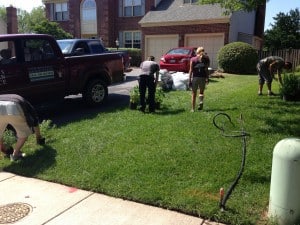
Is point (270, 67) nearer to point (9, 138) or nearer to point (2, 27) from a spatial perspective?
point (9, 138)

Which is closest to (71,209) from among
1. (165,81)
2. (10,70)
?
(10,70)

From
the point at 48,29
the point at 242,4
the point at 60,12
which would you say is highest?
the point at 60,12

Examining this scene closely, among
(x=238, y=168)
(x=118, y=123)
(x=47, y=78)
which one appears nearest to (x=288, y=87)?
(x=118, y=123)

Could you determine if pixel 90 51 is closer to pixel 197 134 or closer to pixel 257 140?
pixel 197 134

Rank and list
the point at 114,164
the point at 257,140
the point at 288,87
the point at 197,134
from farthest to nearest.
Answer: the point at 288,87 → the point at 197,134 → the point at 257,140 → the point at 114,164

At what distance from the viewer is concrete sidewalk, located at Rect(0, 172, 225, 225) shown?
423 centimetres

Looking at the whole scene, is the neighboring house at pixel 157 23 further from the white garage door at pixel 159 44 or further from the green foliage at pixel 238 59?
the green foliage at pixel 238 59

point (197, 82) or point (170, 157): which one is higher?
point (197, 82)

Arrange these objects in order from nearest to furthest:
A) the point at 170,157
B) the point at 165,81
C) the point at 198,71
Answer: the point at 170,157, the point at 198,71, the point at 165,81

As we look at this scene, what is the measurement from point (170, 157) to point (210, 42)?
19434 mm

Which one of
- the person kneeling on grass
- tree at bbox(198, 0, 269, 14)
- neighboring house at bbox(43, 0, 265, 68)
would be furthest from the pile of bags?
neighboring house at bbox(43, 0, 265, 68)

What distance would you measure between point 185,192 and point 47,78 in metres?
5.36

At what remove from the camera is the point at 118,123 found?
817 centimetres

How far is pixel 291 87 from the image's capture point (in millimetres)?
10320
